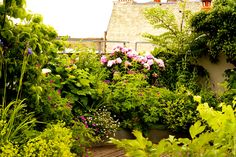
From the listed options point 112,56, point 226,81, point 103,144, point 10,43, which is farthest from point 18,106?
point 226,81

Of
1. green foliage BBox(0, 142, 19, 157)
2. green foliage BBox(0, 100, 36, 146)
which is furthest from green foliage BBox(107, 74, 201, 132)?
green foliage BBox(0, 142, 19, 157)

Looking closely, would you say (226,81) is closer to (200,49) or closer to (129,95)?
(200,49)

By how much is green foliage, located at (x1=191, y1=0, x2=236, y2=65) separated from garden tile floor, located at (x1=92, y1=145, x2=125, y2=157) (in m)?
2.91

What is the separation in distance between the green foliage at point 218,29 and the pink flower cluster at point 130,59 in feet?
2.91

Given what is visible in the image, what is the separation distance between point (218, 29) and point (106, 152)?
3296 mm

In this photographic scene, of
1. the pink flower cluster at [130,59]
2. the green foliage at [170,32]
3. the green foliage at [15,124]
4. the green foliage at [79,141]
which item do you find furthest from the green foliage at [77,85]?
the green foliage at [170,32]

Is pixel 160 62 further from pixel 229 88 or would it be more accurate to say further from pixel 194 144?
pixel 194 144

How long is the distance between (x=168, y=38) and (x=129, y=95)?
8.36 ft

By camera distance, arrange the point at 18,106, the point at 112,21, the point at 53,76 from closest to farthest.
Result: the point at 18,106, the point at 53,76, the point at 112,21

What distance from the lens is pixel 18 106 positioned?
3.68 meters

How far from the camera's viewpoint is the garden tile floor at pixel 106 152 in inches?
207

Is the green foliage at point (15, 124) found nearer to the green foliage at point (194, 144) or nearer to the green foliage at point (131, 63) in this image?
the green foliage at point (194, 144)

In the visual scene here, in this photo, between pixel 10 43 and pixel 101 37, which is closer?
pixel 10 43

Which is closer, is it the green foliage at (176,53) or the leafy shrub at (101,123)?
the leafy shrub at (101,123)
